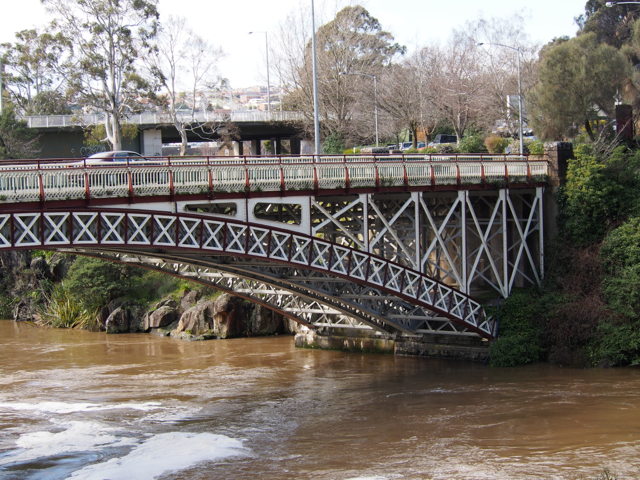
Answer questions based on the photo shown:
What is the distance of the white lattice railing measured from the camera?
21.7m

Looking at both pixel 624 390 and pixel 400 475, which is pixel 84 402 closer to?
pixel 400 475

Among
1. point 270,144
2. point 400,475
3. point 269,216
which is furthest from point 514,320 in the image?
point 270,144

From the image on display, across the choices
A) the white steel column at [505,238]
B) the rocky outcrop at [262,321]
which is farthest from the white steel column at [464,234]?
the rocky outcrop at [262,321]

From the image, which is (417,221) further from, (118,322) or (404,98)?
(404,98)

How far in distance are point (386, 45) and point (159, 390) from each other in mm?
49126

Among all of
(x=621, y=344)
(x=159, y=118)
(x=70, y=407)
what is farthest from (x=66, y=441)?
(x=159, y=118)

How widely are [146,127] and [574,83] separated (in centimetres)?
3145

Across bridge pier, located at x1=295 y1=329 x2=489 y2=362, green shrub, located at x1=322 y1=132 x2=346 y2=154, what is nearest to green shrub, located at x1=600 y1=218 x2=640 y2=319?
bridge pier, located at x1=295 y1=329 x2=489 y2=362

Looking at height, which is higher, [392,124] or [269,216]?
[392,124]

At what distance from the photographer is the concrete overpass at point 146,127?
54.6 meters

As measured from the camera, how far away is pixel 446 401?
26703 millimetres

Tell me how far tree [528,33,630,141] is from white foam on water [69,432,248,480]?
28.0 m

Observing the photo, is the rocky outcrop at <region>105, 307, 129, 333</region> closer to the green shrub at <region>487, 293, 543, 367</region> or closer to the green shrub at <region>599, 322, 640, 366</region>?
the green shrub at <region>487, 293, 543, 367</region>

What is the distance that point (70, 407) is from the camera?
2720 centimetres
